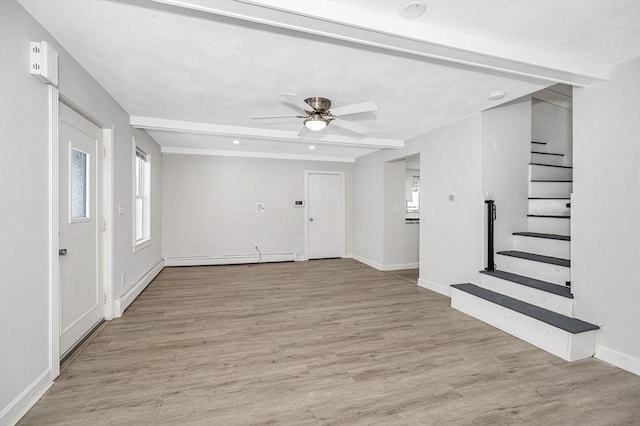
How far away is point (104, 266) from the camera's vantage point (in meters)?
3.08

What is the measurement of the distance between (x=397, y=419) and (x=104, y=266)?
3.22m

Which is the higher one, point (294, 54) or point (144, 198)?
point (294, 54)

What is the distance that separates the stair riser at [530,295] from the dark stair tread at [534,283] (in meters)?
0.03

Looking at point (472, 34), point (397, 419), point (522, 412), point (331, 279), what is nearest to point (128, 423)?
point (397, 419)

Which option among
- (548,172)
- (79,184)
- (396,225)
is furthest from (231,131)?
(548,172)

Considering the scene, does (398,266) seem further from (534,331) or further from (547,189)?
(534,331)

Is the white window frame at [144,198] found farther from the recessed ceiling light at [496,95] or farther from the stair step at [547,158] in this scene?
the stair step at [547,158]

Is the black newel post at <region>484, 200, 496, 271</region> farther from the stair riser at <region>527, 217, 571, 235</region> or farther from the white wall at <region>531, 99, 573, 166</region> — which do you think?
the white wall at <region>531, 99, 573, 166</region>

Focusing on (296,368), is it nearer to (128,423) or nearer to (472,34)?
(128,423)

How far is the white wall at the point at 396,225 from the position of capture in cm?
571

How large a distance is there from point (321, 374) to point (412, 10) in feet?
8.36

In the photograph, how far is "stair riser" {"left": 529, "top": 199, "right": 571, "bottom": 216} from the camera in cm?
359

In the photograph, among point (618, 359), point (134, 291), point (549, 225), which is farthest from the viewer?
point (134, 291)

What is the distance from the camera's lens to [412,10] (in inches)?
65.1
